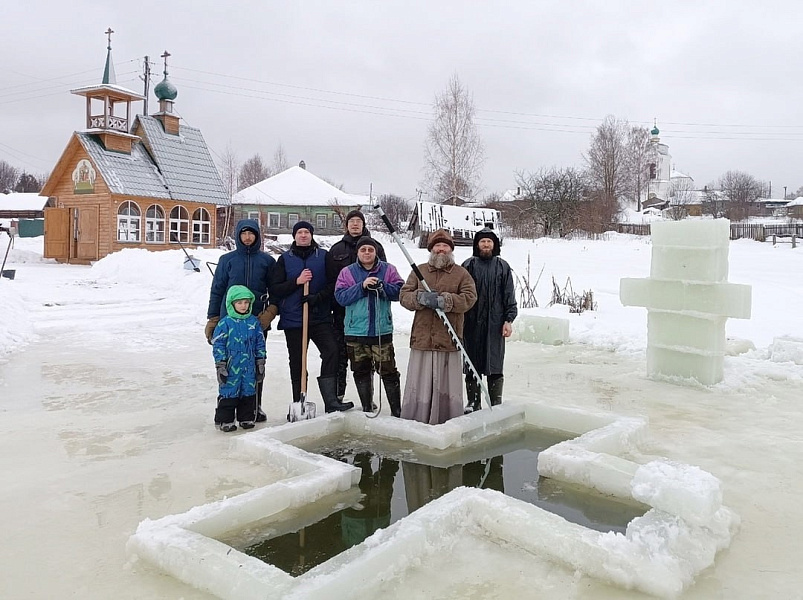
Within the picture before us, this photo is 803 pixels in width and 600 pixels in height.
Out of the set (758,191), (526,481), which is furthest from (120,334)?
(758,191)

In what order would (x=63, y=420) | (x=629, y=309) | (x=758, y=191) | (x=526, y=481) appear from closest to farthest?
(x=526, y=481) < (x=63, y=420) < (x=629, y=309) < (x=758, y=191)

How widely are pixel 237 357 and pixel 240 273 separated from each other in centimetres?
63

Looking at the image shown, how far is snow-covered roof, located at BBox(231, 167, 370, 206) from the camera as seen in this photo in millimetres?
37156

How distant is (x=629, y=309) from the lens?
1102 centimetres

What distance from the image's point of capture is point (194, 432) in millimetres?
4668

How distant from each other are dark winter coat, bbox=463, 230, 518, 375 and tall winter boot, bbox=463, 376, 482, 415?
262 mm

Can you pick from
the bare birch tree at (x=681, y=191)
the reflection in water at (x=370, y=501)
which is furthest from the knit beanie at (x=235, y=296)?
the bare birch tree at (x=681, y=191)

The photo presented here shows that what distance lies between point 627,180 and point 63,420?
3940 cm

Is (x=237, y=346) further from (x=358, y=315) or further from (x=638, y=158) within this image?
(x=638, y=158)

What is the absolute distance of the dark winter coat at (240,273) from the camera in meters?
4.74

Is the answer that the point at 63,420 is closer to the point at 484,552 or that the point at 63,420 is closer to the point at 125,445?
the point at 125,445

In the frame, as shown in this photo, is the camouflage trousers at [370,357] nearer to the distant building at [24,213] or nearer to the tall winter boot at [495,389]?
the tall winter boot at [495,389]

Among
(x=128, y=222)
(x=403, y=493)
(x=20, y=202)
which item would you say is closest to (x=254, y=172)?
(x=20, y=202)

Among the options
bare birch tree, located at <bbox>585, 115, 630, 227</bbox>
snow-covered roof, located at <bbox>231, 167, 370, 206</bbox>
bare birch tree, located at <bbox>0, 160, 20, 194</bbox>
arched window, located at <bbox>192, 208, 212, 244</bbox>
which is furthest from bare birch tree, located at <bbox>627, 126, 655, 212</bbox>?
bare birch tree, located at <bbox>0, 160, 20, 194</bbox>
